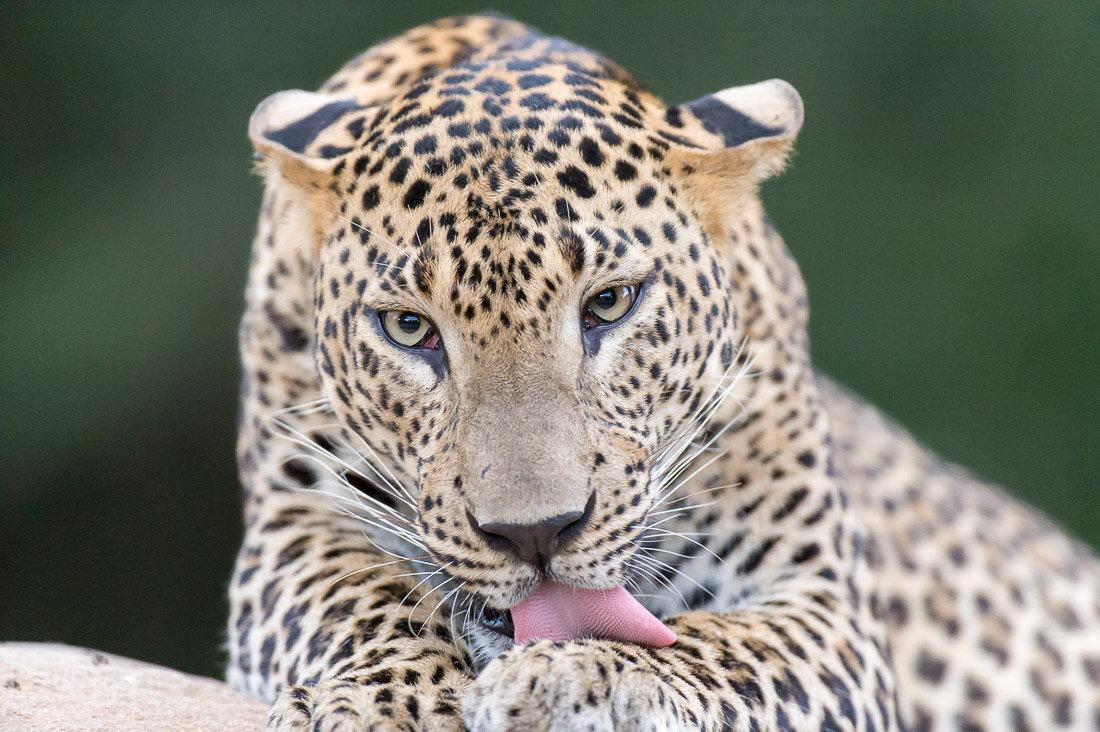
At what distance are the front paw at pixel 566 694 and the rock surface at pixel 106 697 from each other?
1170 millimetres

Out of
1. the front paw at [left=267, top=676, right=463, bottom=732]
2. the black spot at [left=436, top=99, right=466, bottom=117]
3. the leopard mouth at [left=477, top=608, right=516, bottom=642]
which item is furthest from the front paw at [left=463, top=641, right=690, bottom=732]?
the black spot at [left=436, top=99, right=466, bottom=117]

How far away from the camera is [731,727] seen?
12.5ft

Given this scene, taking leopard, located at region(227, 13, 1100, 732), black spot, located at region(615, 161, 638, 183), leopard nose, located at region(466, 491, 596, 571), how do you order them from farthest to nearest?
black spot, located at region(615, 161, 638, 183), leopard, located at region(227, 13, 1100, 732), leopard nose, located at region(466, 491, 596, 571)

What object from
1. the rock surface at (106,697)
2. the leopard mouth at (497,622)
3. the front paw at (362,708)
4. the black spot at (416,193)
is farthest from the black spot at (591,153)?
the rock surface at (106,697)

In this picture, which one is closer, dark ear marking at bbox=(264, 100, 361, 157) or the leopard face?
the leopard face

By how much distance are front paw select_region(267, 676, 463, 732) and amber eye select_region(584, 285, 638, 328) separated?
1.18 metres

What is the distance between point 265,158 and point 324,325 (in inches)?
25.1

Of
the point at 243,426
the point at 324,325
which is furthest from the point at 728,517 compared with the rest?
the point at 243,426

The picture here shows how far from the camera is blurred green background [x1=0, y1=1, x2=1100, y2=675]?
10141mm

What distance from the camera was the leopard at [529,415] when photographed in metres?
3.60

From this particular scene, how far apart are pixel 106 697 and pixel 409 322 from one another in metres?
1.71

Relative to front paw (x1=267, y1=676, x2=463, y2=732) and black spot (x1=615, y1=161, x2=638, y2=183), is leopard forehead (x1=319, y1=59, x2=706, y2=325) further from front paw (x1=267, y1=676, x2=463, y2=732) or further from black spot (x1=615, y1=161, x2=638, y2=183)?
front paw (x1=267, y1=676, x2=463, y2=732)

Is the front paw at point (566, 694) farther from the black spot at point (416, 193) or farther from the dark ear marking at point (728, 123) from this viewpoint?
the dark ear marking at point (728, 123)

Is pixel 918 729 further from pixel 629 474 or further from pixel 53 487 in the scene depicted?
pixel 53 487
